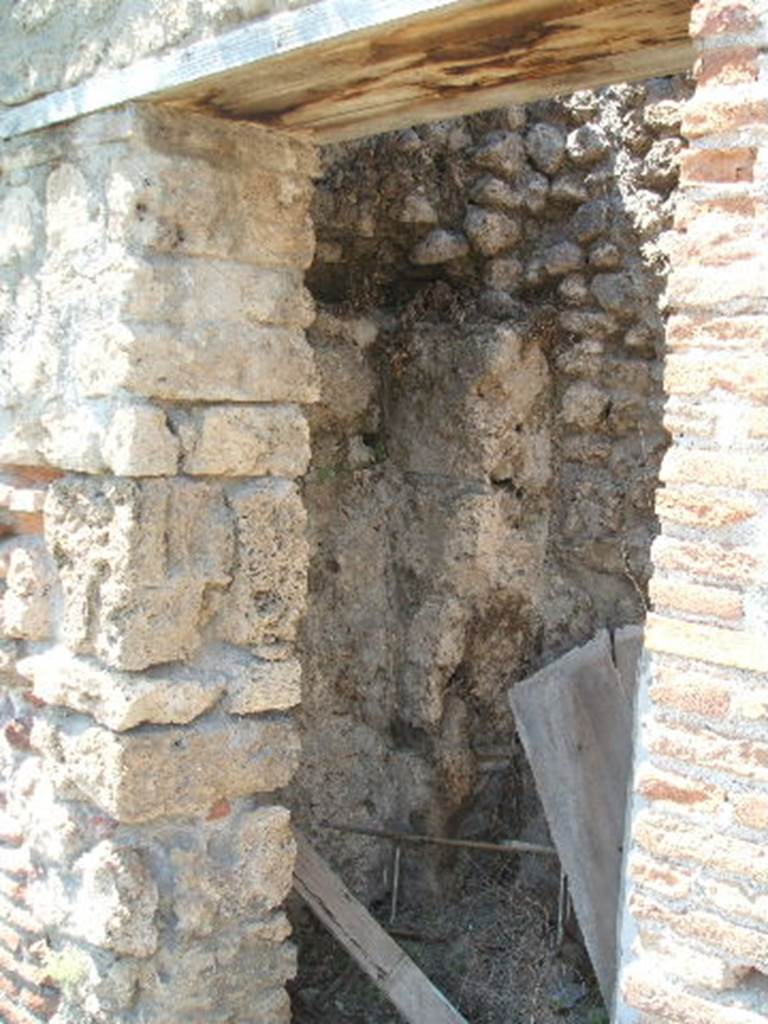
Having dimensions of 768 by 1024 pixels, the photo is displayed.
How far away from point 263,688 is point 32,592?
2.12ft

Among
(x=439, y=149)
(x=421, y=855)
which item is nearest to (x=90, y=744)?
(x=421, y=855)

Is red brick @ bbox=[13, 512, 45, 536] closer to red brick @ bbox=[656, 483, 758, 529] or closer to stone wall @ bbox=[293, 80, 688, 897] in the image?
stone wall @ bbox=[293, 80, 688, 897]

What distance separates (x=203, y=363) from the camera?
125 inches

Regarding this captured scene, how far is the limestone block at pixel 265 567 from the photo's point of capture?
3273 mm

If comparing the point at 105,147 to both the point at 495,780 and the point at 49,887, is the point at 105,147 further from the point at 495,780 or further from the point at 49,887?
the point at 495,780

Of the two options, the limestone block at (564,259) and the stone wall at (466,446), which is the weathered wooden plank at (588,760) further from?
the limestone block at (564,259)

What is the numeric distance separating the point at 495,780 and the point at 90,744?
170cm

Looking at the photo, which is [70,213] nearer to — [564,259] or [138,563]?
[138,563]

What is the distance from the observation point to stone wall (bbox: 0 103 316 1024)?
10.2ft

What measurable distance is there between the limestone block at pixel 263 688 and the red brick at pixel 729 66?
1.80m

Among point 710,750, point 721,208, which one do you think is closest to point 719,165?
point 721,208

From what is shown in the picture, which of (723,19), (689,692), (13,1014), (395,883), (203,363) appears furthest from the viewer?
(395,883)

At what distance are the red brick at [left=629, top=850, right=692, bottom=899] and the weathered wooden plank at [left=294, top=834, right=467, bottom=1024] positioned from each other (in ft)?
5.83

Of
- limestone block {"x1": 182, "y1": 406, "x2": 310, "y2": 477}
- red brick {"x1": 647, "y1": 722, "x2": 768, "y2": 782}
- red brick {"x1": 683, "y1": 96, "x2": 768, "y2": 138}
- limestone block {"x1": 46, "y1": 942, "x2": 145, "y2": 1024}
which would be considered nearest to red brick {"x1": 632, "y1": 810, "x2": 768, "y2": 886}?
red brick {"x1": 647, "y1": 722, "x2": 768, "y2": 782}
